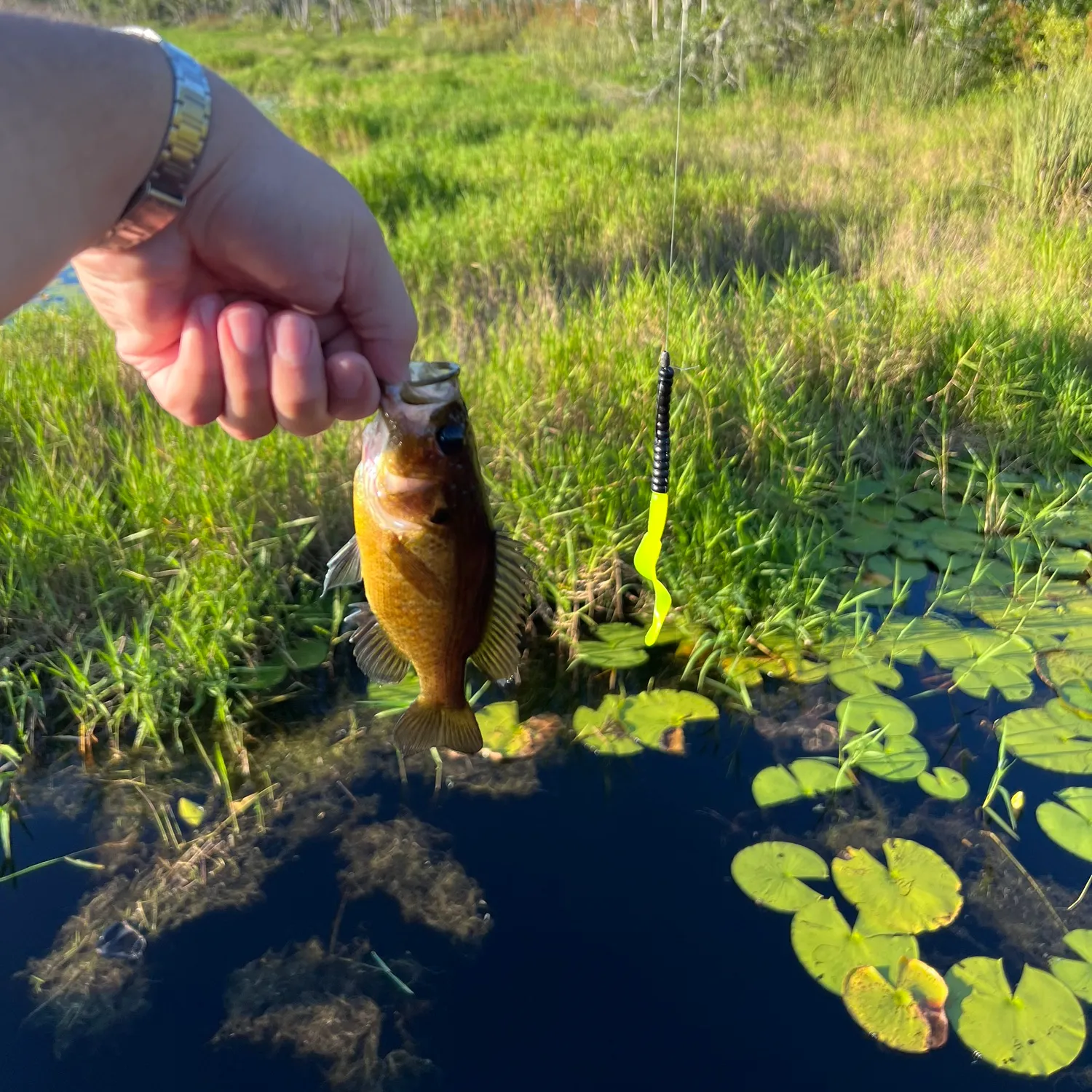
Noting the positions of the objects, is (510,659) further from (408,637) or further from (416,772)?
(416,772)

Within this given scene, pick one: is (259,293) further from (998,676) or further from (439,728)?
(998,676)

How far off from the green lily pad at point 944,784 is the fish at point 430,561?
1.46 m

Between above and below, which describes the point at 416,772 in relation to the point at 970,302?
below

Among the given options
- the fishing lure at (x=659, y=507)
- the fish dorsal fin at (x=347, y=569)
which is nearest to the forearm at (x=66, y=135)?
the fish dorsal fin at (x=347, y=569)

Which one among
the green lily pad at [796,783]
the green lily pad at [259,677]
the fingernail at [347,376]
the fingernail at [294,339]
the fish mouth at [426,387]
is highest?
the fingernail at [294,339]

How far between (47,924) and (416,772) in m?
1.07

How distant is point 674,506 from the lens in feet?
10.2

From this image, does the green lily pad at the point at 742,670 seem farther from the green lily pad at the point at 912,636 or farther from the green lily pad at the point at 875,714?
the green lily pad at the point at 912,636

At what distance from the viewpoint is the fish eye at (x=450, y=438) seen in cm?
147

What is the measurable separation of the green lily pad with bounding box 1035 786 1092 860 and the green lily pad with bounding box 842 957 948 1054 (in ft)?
1.95

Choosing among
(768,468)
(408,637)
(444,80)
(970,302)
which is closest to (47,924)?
(408,637)

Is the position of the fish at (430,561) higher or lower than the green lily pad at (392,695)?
higher

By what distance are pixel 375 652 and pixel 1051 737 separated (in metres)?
2.13

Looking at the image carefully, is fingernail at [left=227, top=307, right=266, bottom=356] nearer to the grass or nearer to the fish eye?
the fish eye
